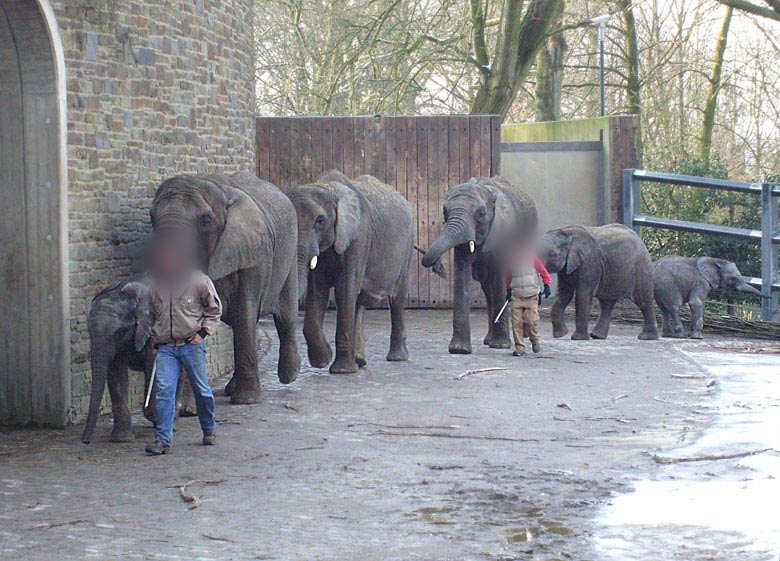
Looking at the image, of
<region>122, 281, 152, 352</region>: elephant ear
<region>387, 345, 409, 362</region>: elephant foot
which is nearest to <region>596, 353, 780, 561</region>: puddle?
<region>122, 281, 152, 352</region>: elephant ear

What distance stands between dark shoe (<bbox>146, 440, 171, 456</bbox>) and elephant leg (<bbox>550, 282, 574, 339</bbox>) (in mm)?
8691

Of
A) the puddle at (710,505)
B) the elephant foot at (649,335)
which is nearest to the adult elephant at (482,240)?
the elephant foot at (649,335)

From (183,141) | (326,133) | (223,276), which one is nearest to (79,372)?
(223,276)

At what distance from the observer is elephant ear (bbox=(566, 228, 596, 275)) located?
17703mm

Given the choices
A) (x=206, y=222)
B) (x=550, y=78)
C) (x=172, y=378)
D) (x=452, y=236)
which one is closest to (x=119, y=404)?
(x=172, y=378)

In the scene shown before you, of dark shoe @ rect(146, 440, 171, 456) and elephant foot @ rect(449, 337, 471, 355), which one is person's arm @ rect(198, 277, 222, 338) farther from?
elephant foot @ rect(449, 337, 471, 355)

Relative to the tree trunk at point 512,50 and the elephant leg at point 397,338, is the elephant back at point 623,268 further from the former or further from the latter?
the tree trunk at point 512,50

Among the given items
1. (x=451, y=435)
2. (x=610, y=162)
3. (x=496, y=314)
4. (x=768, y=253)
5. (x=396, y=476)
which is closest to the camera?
(x=396, y=476)

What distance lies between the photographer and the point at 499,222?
653 inches

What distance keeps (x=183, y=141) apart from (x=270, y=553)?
6.99 m

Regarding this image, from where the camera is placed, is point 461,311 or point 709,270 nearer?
point 461,311

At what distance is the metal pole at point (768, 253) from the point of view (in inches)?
791

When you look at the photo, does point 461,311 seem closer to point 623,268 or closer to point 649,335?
point 623,268

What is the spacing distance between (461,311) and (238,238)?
485 centimetres
